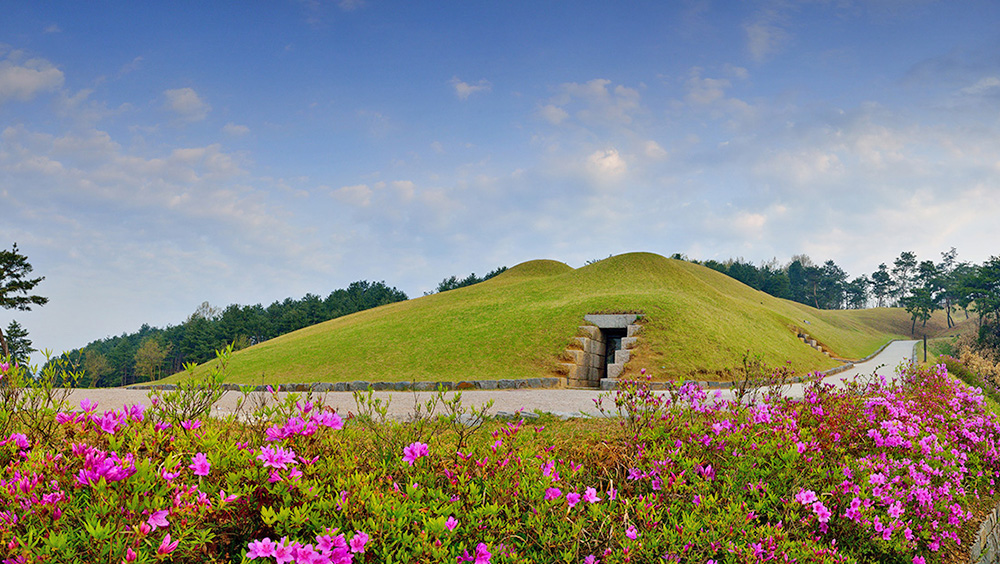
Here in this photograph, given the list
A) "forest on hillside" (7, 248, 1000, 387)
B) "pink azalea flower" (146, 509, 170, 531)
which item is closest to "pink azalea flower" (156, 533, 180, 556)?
"pink azalea flower" (146, 509, 170, 531)

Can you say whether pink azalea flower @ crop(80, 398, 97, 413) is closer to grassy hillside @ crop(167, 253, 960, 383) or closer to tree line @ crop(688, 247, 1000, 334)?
grassy hillside @ crop(167, 253, 960, 383)

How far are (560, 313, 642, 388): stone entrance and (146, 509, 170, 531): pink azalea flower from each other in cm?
1619

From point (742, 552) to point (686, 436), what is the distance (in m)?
1.37

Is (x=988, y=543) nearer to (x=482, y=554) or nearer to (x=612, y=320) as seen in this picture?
(x=482, y=554)

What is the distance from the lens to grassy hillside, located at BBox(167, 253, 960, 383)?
18.2 meters

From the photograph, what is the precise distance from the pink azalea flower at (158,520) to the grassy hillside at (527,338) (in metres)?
14.7

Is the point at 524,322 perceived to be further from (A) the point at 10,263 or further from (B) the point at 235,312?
(B) the point at 235,312

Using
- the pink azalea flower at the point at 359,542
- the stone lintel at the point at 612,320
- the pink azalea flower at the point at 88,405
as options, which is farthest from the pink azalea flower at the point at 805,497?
the stone lintel at the point at 612,320

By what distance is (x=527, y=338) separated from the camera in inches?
782

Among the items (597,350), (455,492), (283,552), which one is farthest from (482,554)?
(597,350)

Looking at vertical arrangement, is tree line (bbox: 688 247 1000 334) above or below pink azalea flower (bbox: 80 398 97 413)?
above

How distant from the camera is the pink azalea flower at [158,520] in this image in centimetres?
200

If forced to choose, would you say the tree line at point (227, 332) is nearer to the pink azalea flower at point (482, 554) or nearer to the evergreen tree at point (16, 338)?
the evergreen tree at point (16, 338)

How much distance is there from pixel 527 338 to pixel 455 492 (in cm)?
1700
